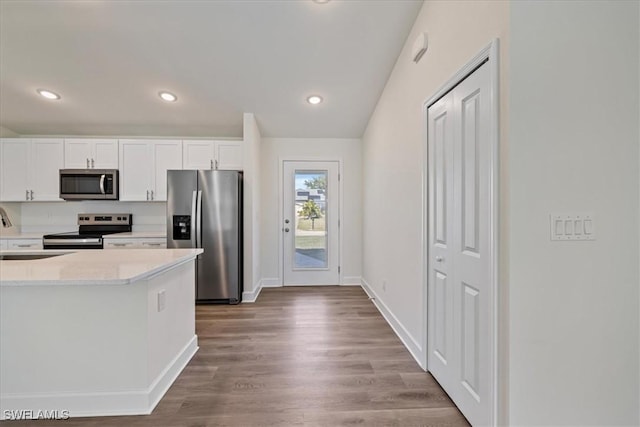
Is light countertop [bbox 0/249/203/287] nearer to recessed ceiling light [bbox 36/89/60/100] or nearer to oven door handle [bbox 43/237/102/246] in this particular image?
oven door handle [bbox 43/237/102/246]

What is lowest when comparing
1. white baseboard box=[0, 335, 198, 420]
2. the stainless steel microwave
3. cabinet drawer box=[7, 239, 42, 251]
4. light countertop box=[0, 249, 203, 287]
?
white baseboard box=[0, 335, 198, 420]

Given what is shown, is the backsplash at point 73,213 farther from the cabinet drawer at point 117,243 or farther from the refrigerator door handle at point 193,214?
the refrigerator door handle at point 193,214

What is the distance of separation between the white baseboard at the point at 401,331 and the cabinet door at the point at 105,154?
3.95m

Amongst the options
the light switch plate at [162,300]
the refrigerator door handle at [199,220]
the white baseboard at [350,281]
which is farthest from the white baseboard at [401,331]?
the refrigerator door handle at [199,220]

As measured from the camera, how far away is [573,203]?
4.60 ft

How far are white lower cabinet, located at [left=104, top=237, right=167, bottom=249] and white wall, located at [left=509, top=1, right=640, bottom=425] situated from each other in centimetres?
399

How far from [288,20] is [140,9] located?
3.96 ft

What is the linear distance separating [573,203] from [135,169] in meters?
4.72

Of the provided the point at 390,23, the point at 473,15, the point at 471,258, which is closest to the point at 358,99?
the point at 390,23

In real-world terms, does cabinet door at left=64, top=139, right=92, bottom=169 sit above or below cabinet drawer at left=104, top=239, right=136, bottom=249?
above

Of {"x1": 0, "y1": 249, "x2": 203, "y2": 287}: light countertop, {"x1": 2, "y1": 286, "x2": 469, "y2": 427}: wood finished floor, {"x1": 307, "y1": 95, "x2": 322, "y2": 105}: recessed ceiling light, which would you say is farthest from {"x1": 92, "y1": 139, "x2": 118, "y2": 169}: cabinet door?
{"x1": 307, "y1": 95, "x2": 322, "y2": 105}: recessed ceiling light

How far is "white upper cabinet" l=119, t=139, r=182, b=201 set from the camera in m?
4.28

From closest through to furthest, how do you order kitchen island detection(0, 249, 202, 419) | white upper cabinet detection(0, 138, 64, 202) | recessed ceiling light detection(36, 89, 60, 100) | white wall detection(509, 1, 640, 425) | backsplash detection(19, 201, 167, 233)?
1. white wall detection(509, 1, 640, 425)
2. kitchen island detection(0, 249, 202, 419)
3. recessed ceiling light detection(36, 89, 60, 100)
4. white upper cabinet detection(0, 138, 64, 202)
5. backsplash detection(19, 201, 167, 233)

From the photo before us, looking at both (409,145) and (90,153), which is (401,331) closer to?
(409,145)
